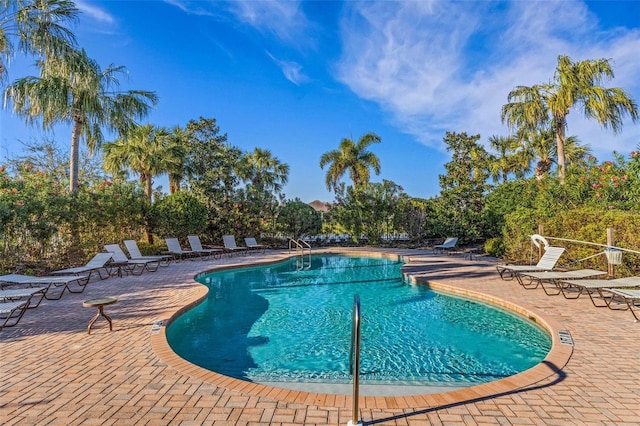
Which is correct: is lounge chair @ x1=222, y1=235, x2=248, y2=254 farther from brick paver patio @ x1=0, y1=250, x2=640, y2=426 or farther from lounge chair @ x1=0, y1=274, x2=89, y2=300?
brick paver patio @ x1=0, y1=250, x2=640, y2=426

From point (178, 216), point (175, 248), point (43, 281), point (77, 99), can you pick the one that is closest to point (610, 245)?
point (43, 281)

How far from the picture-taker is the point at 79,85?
11055 millimetres

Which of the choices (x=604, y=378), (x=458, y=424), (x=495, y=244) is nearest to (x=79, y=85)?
(x=458, y=424)

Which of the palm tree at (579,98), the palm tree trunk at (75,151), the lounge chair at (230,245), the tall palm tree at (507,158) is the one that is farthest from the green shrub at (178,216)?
the tall palm tree at (507,158)

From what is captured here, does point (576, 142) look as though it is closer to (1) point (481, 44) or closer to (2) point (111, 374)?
(1) point (481, 44)

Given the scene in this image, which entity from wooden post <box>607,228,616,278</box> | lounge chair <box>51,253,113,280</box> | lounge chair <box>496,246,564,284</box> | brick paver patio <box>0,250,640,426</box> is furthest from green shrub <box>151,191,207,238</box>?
wooden post <box>607,228,616,278</box>

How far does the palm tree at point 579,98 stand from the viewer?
1370 cm

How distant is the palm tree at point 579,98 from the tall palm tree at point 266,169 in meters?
14.7

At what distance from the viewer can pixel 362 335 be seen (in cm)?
583

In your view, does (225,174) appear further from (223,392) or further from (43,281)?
(223,392)

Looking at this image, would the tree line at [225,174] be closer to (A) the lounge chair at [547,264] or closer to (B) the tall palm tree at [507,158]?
(B) the tall palm tree at [507,158]

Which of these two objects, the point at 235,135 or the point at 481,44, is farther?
the point at 235,135

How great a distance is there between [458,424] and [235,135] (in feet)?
67.0

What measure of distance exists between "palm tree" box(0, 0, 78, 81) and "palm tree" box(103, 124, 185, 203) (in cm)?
767
